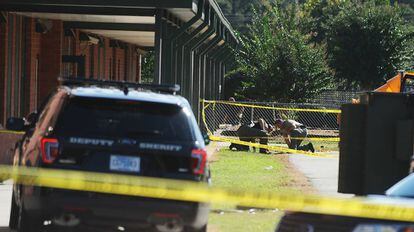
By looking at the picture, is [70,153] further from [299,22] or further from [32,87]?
[299,22]

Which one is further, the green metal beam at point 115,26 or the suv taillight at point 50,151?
the green metal beam at point 115,26

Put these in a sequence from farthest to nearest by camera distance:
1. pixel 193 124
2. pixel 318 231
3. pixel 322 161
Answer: pixel 322 161 → pixel 193 124 → pixel 318 231

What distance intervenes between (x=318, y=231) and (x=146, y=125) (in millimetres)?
2443

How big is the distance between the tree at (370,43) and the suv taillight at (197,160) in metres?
37.7

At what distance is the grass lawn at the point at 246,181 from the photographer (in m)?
11.2

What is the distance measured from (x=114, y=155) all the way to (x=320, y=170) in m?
12.1

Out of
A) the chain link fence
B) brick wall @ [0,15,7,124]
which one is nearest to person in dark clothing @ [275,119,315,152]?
the chain link fence

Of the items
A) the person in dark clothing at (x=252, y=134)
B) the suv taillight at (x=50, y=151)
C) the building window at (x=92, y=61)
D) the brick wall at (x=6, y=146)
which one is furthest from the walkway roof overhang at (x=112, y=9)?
the suv taillight at (x=50, y=151)

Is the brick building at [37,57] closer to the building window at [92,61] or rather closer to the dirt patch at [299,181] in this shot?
the building window at [92,61]

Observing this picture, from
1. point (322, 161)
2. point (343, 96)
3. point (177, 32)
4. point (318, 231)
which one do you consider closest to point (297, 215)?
point (318, 231)

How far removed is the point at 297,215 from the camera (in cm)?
726

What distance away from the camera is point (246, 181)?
54.6 feet

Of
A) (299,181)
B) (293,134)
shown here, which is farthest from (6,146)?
(293,134)

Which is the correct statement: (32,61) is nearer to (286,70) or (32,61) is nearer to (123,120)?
(123,120)
